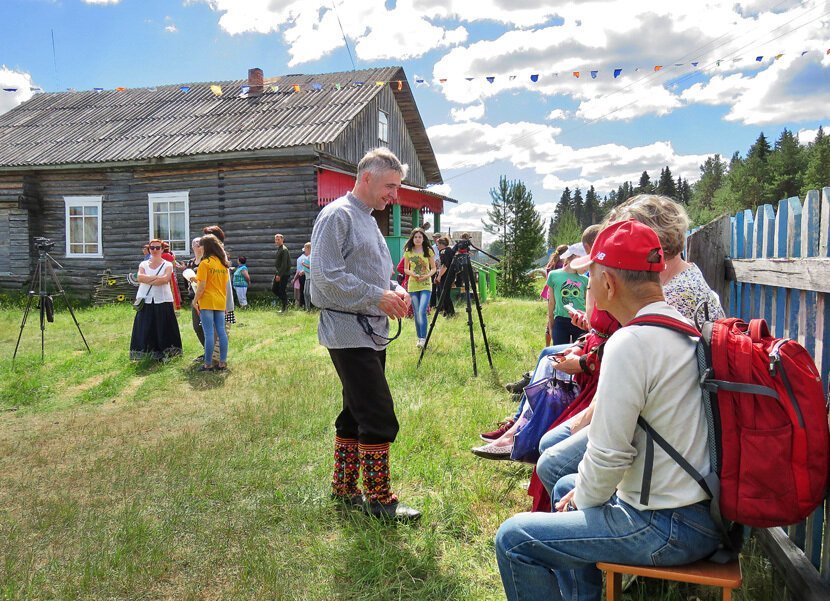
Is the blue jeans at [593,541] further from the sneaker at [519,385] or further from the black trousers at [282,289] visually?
the black trousers at [282,289]

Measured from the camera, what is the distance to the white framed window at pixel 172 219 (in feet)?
52.7

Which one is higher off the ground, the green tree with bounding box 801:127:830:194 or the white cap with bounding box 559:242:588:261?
the green tree with bounding box 801:127:830:194

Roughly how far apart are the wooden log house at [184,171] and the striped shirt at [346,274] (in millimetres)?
11455

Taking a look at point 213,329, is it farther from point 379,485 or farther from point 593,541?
point 593,541

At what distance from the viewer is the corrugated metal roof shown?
15570 millimetres

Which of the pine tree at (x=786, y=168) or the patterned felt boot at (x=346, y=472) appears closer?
the patterned felt boot at (x=346, y=472)

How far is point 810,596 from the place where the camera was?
7.00 feet

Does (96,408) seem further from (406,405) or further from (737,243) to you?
(737,243)

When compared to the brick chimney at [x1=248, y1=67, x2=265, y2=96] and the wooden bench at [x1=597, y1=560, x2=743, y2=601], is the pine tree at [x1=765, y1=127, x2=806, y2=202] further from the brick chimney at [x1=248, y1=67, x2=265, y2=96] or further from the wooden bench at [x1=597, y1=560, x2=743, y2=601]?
the wooden bench at [x1=597, y1=560, x2=743, y2=601]

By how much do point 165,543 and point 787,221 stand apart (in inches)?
136

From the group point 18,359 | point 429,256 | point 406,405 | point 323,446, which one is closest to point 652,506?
point 323,446

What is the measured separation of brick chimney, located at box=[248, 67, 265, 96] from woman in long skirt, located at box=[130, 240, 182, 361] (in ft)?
39.5

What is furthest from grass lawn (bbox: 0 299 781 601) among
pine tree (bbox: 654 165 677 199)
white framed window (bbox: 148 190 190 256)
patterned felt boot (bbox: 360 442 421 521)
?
pine tree (bbox: 654 165 677 199)

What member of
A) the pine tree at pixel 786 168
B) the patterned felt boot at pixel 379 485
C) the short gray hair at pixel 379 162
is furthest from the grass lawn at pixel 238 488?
the pine tree at pixel 786 168
